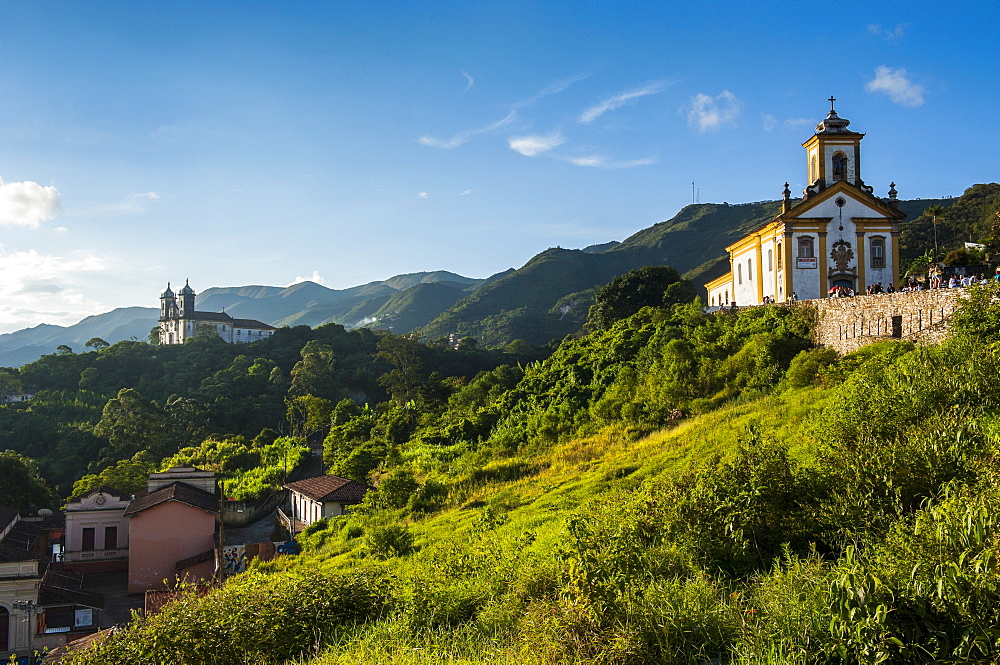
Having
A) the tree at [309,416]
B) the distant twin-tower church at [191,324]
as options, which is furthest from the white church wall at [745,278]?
the distant twin-tower church at [191,324]

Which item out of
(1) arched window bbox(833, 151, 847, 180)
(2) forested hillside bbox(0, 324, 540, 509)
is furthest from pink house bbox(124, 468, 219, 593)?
(1) arched window bbox(833, 151, 847, 180)

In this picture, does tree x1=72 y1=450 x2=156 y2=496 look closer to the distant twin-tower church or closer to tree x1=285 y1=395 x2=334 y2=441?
tree x1=285 y1=395 x2=334 y2=441

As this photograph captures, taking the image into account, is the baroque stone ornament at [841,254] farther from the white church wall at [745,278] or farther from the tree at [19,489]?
the tree at [19,489]

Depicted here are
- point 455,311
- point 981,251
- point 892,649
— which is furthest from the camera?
point 455,311

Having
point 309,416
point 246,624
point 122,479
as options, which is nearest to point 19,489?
point 122,479

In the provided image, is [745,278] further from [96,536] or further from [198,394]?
[198,394]

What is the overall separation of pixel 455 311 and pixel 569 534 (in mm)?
126618

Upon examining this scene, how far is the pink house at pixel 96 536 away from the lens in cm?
3036

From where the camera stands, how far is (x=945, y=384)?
1125cm

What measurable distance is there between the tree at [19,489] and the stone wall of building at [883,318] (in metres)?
37.6

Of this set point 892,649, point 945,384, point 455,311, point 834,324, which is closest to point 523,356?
point 455,311

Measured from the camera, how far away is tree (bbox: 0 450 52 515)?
120 ft

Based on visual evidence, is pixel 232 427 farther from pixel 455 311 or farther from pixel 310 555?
pixel 455 311

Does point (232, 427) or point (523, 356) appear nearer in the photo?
point (232, 427)
